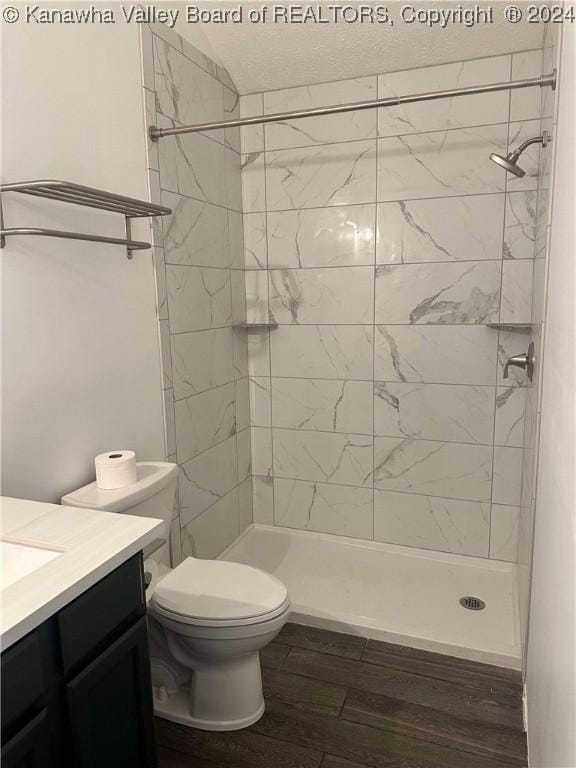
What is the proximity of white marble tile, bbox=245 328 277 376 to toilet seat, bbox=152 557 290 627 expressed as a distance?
1287 millimetres

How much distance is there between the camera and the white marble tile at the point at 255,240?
2.88 metres

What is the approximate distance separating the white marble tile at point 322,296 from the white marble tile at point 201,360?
13.6 inches

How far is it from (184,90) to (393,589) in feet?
7.89

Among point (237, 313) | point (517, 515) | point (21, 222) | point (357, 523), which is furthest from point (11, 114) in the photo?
point (517, 515)

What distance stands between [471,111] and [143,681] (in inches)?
99.2

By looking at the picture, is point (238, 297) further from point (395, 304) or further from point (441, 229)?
point (441, 229)

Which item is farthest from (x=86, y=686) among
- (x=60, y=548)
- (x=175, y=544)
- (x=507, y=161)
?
(x=507, y=161)

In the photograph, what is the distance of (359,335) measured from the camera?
278cm

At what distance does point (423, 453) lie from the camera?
2.76 m

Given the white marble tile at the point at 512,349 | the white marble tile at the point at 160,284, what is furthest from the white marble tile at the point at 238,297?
the white marble tile at the point at 512,349

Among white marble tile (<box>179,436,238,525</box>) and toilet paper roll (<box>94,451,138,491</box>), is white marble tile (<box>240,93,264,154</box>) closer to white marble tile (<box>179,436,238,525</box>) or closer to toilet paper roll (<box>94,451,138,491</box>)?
white marble tile (<box>179,436,238,525</box>)

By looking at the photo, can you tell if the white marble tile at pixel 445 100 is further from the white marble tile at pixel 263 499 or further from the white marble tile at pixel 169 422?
the white marble tile at pixel 263 499

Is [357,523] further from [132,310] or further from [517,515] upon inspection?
[132,310]

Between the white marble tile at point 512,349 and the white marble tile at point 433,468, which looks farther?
the white marble tile at point 433,468
